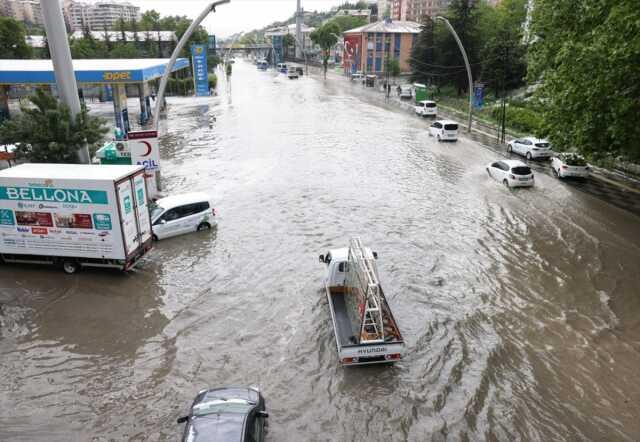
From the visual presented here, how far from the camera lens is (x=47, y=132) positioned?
1933cm

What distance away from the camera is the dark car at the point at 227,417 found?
843 centimetres

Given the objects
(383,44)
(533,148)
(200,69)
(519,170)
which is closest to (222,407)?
(519,170)

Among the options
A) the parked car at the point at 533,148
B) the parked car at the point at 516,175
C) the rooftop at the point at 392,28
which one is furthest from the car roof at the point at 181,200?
the rooftop at the point at 392,28

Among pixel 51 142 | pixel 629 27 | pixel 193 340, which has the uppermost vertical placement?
pixel 629 27

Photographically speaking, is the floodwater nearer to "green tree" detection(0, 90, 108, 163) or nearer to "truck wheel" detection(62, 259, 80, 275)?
"truck wheel" detection(62, 259, 80, 275)

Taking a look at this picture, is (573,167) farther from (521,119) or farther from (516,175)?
(521,119)

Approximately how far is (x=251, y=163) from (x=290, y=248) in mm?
13878

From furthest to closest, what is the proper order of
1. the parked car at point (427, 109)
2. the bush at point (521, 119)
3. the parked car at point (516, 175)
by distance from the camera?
the parked car at point (427, 109) → the bush at point (521, 119) → the parked car at point (516, 175)

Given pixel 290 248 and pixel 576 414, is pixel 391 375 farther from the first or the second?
pixel 290 248

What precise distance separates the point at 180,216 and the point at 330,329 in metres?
9.13

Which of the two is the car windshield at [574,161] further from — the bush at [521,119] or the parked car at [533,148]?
the bush at [521,119]

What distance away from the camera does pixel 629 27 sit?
57.5ft

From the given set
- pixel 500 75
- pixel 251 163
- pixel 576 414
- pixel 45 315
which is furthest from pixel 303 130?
pixel 576 414

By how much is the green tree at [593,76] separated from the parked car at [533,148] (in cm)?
868
